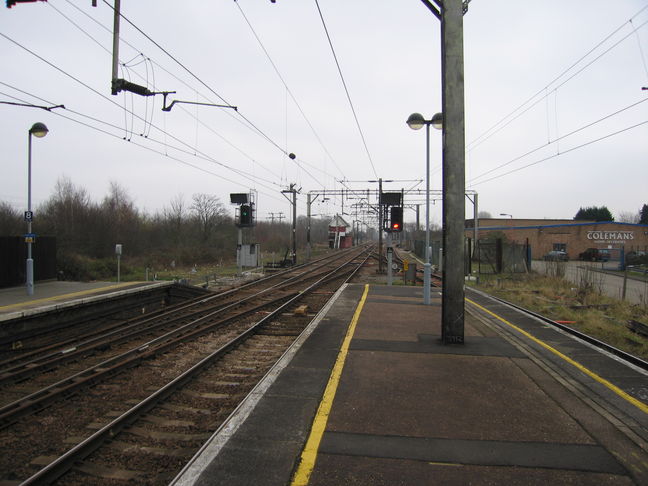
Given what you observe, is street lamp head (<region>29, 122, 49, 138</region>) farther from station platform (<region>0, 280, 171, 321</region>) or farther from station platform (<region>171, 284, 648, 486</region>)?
station platform (<region>171, 284, 648, 486</region>)

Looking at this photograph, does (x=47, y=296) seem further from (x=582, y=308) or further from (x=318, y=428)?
(x=582, y=308)

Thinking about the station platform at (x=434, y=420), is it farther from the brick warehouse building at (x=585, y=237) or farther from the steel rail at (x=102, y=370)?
the brick warehouse building at (x=585, y=237)

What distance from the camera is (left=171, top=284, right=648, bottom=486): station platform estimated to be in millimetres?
3352

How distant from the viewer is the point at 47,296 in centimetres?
1213

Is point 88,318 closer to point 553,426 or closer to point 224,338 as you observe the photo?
point 224,338

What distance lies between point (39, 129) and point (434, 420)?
13.6m

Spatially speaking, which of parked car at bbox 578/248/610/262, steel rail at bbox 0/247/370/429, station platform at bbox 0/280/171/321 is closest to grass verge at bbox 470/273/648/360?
steel rail at bbox 0/247/370/429

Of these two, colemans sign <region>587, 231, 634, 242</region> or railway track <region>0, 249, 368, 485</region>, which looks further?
colemans sign <region>587, 231, 634, 242</region>

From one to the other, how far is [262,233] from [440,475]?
239ft

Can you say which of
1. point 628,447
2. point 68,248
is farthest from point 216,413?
point 68,248

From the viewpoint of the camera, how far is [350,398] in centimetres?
484

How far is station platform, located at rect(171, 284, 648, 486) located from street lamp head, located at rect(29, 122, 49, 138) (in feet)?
34.9

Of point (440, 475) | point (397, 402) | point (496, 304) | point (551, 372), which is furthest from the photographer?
point (496, 304)

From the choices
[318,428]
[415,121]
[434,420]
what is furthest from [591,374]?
[415,121]
